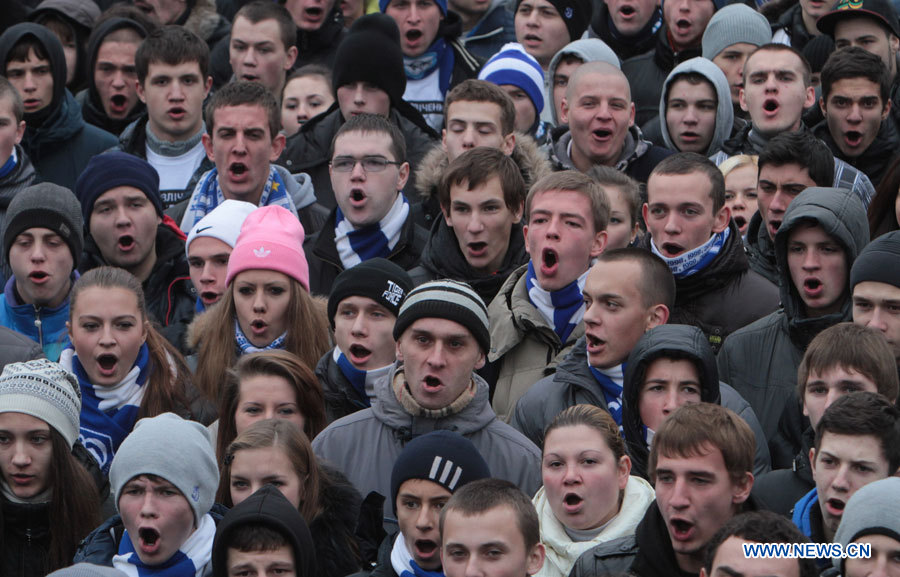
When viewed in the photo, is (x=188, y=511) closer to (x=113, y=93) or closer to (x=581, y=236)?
(x=581, y=236)

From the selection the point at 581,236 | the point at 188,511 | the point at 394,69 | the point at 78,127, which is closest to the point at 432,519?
the point at 188,511

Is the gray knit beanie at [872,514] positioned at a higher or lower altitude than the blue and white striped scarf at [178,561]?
higher

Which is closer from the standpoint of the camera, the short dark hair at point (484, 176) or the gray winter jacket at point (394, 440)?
the gray winter jacket at point (394, 440)

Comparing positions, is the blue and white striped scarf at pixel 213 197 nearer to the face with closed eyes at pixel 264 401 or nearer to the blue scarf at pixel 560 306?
the blue scarf at pixel 560 306

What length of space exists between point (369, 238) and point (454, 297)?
6.98ft

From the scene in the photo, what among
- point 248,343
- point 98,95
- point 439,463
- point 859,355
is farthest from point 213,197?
point 859,355

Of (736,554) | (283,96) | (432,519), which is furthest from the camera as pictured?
(283,96)

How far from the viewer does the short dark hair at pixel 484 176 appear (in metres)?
9.66

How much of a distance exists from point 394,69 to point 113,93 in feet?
7.19

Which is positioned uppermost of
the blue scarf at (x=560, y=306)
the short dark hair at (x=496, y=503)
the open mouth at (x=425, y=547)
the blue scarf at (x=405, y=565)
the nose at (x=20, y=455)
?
the blue scarf at (x=560, y=306)

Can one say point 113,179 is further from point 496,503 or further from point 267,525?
point 496,503

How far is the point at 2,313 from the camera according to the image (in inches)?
382

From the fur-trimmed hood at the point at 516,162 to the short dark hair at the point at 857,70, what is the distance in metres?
1.73

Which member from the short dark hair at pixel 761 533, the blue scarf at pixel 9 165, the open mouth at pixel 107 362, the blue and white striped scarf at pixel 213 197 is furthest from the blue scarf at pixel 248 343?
the short dark hair at pixel 761 533
